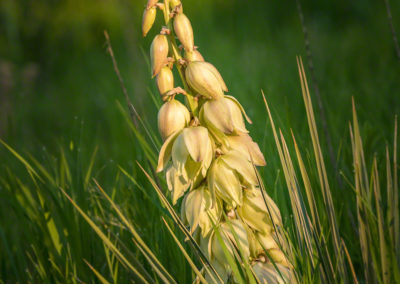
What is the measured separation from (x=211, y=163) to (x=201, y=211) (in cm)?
7

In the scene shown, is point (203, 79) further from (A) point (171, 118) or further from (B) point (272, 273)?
A: (B) point (272, 273)

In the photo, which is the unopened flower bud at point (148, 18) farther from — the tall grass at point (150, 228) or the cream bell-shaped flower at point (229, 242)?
the cream bell-shaped flower at point (229, 242)

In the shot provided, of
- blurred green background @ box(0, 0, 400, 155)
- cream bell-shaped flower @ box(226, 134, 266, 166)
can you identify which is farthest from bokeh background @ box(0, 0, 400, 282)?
cream bell-shaped flower @ box(226, 134, 266, 166)


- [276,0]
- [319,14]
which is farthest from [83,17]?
[319,14]

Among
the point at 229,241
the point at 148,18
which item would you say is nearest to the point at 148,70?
the point at 148,18

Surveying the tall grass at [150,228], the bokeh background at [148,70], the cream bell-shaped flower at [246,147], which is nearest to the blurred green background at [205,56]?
the bokeh background at [148,70]

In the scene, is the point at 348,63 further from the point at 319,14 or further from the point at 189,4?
the point at 189,4

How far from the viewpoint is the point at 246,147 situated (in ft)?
2.20

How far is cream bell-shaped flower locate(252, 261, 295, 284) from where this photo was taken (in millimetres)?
643

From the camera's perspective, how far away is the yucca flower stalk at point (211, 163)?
2.09ft

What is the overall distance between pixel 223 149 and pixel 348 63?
1.73 meters

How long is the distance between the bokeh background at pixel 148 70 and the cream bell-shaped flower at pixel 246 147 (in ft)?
1.00

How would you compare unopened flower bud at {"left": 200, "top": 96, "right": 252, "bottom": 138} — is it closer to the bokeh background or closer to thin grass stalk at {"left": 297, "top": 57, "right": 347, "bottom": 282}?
thin grass stalk at {"left": 297, "top": 57, "right": 347, "bottom": 282}

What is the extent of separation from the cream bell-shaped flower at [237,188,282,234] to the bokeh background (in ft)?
1.06
